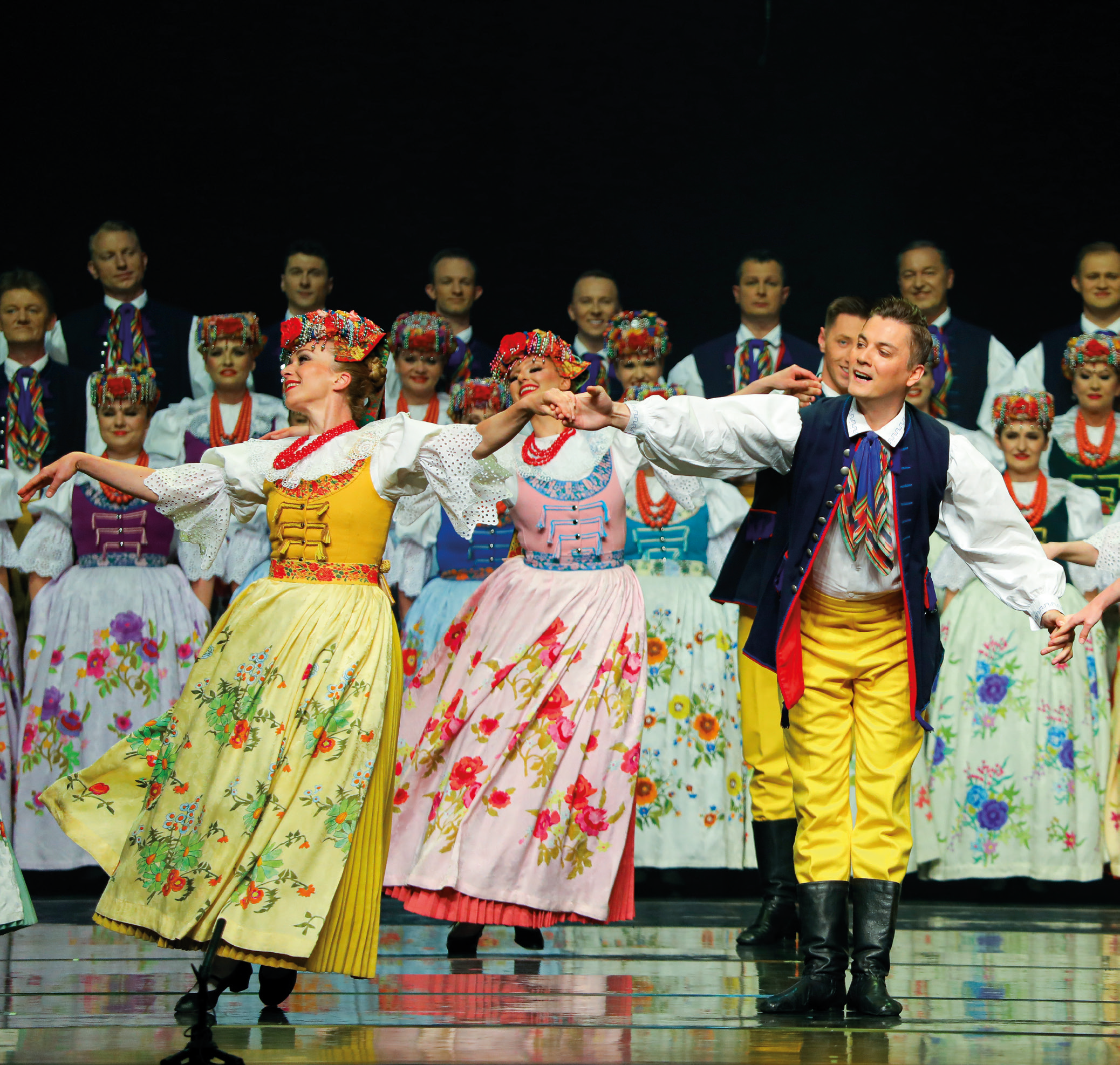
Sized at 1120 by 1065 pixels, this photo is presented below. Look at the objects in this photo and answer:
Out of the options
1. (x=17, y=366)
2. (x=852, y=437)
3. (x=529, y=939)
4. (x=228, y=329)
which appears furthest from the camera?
(x=17, y=366)

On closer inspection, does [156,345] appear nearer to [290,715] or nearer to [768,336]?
[768,336]

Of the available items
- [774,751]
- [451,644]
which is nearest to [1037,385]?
[774,751]

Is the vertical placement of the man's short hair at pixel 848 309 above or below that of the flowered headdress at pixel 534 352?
above

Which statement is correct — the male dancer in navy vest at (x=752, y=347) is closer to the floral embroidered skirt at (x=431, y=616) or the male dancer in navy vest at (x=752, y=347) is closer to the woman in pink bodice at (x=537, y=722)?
the floral embroidered skirt at (x=431, y=616)

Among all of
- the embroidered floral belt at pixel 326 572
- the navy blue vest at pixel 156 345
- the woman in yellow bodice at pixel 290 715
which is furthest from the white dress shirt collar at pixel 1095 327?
the embroidered floral belt at pixel 326 572

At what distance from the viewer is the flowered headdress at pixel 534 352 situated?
436cm

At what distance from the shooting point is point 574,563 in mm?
4285

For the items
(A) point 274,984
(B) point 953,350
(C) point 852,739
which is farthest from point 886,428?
(B) point 953,350

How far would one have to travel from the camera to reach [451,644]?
4.35 m

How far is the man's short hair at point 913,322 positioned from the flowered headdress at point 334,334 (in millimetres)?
1121

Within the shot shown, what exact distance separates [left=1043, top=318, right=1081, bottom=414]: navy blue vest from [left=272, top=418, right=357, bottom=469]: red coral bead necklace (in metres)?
3.46

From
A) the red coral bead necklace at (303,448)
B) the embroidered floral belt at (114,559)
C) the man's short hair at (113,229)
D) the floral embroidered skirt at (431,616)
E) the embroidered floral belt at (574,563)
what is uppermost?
the man's short hair at (113,229)

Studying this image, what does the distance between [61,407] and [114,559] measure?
794 mm

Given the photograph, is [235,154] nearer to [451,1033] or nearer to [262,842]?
[262,842]
